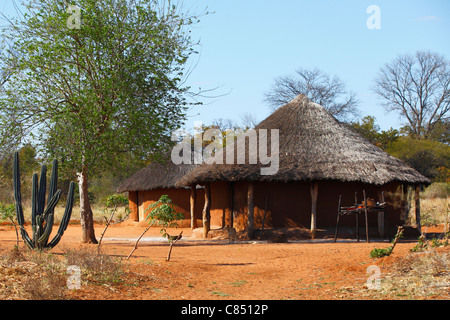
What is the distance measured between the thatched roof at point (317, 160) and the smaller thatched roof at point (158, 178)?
5.56m

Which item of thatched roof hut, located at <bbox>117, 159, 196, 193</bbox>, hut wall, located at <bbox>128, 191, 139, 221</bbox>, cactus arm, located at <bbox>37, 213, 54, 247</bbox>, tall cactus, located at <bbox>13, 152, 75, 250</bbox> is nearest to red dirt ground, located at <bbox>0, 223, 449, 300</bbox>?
cactus arm, located at <bbox>37, 213, 54, 247</bbox>

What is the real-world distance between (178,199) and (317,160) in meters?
9.02

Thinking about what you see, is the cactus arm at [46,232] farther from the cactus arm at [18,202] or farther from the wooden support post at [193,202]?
the wooden support post at [193,202]

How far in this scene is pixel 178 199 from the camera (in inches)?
920

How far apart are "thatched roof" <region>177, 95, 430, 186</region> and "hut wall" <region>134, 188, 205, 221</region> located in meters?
4.71

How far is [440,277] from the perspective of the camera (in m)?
6.32

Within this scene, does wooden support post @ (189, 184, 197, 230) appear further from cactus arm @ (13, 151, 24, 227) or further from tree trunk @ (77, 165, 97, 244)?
cactus arm @ (13, 151, 24, 227)

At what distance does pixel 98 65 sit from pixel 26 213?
48.7 ft

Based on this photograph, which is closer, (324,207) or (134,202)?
(324,207)

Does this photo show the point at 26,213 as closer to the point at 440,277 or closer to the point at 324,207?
the point at 324,207

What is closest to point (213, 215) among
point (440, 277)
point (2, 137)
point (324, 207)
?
point (324, 207)

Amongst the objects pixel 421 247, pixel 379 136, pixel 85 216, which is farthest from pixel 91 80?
pixel 379 136

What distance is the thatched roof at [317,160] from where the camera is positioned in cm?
1545

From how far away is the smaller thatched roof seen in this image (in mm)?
23422
